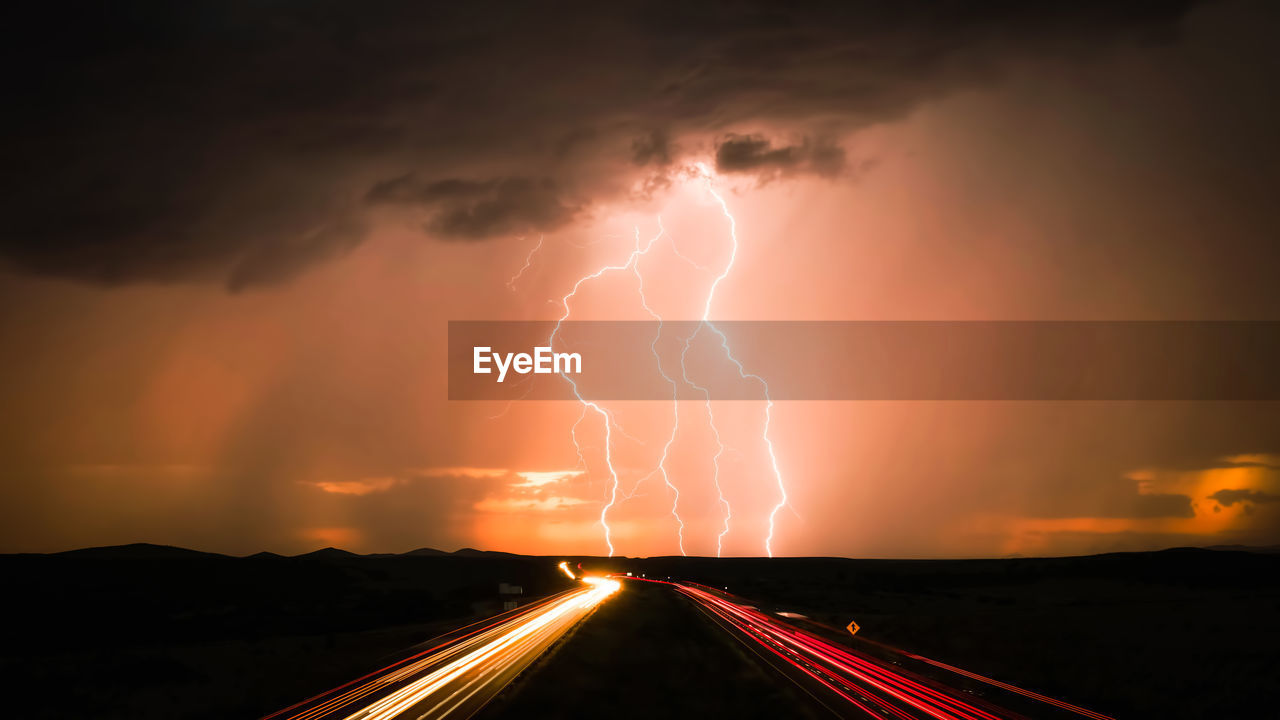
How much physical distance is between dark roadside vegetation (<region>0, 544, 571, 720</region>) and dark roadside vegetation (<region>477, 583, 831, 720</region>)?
623 centimetres

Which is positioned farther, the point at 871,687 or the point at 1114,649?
the point at 1114,649

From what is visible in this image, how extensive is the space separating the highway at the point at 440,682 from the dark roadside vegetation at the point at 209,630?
1.43 metres

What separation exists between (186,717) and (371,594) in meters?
68.4

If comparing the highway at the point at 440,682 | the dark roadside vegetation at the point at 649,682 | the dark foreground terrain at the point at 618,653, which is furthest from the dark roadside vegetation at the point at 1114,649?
the highway at the point at 440,682

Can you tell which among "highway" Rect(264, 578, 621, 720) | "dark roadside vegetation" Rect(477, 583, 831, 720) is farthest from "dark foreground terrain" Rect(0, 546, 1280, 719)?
"highway" Rect(264, 578, 621, 720)

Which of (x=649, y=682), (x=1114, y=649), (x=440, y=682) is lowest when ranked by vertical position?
(x=1114, y=649)

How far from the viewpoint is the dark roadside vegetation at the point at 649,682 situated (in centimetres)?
1923

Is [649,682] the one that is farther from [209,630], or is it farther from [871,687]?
[209,630]

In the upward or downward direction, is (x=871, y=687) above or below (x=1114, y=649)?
above

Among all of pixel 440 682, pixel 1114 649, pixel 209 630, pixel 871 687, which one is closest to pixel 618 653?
pixel 440 682

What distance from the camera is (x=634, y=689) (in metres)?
22.8

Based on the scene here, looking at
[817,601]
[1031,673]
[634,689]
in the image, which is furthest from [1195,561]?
[634,689]

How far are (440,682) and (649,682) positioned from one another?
5416mm

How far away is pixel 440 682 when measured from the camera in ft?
78.6
